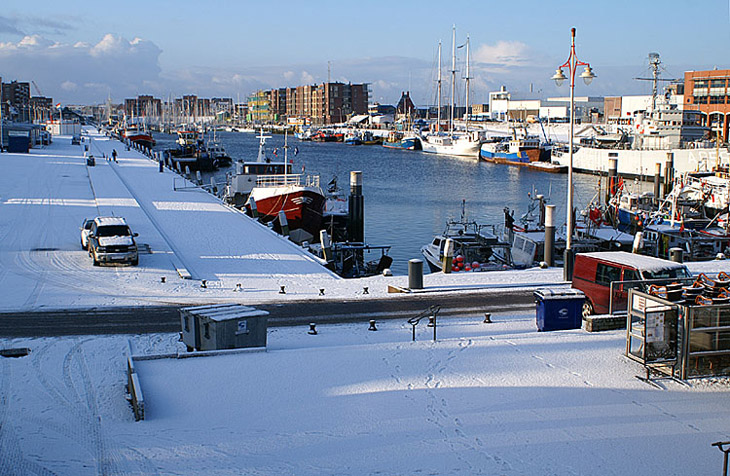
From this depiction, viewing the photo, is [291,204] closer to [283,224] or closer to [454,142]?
[283,224]

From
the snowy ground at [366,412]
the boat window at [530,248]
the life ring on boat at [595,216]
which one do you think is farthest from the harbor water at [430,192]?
the snowy ground at [366,412]

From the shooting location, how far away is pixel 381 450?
8672mm

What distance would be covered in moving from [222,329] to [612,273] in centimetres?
826

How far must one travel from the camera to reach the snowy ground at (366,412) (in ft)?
27.5

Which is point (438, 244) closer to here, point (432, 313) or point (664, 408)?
point (432, 313)

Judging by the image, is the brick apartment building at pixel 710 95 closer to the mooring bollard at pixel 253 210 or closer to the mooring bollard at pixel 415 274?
the mooring bollard at pixel 253 210

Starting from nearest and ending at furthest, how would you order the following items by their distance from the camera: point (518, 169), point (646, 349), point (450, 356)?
point (646, 349) → point (450, 356) → point (518, 169)

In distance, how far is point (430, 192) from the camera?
69312 millimetres

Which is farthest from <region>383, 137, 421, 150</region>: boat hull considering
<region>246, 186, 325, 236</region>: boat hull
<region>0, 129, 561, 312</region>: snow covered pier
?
<region>246, 186, 325, 236</region>: boat hull

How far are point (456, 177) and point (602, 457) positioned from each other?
7887 centimetres

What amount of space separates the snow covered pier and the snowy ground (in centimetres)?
516

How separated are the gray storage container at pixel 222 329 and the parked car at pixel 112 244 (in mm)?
10255

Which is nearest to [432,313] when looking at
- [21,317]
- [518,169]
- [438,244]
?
[21,317]

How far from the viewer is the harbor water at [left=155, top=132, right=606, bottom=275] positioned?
4547cm
